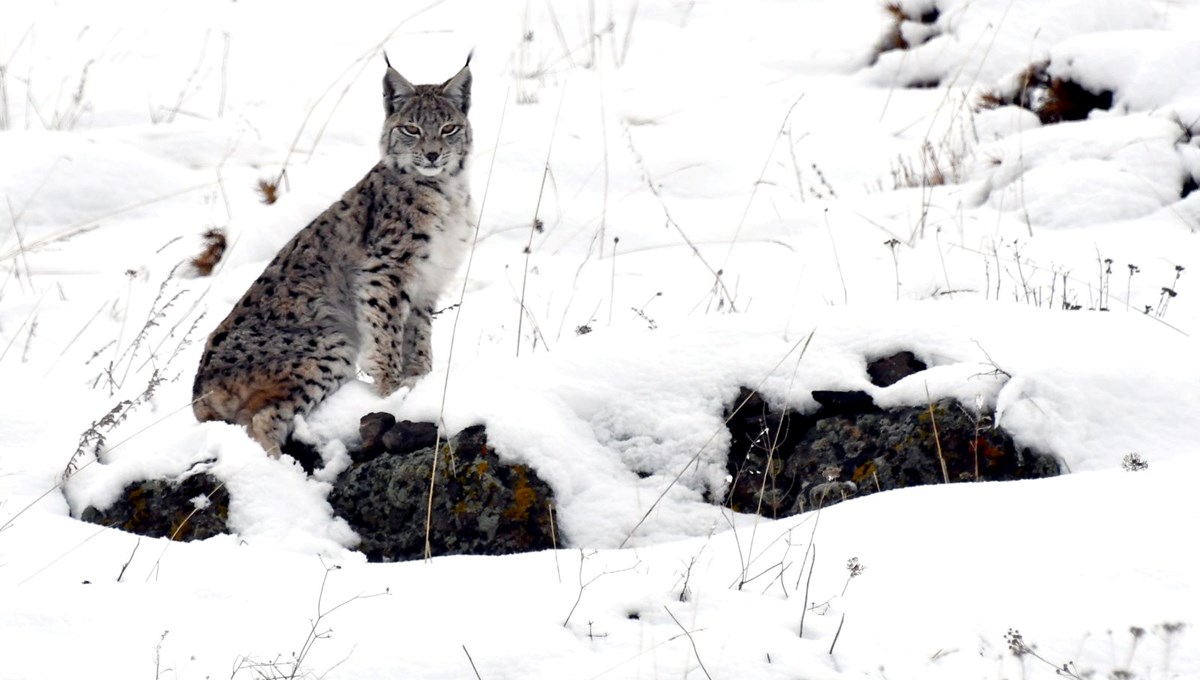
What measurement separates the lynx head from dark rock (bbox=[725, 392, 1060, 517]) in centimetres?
220

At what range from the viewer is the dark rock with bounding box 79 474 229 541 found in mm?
4199

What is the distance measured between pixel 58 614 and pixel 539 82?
807 centimetres

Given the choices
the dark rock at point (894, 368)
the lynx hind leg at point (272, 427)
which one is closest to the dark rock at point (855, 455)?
the dark rock at point (894, 368)

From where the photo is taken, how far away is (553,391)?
14.8 feet

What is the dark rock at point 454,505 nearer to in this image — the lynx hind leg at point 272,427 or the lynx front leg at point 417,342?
the lynx hind leg at point 272,427

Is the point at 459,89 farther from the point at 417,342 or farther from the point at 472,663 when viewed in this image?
the point at 472,663

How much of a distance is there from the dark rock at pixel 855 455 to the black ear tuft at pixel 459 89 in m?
2.61

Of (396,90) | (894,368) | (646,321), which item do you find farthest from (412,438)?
(396,90)

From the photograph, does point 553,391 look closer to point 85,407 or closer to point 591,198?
point 85,407

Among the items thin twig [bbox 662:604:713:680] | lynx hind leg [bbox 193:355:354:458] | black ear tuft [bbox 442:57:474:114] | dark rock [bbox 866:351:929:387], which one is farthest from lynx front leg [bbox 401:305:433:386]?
thin twig [bbox 662:604:713:680]

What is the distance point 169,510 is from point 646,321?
9.04 feet

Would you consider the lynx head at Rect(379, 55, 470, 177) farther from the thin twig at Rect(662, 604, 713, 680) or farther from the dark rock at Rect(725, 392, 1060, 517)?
the thin twig at Rect(662, 604, 713, 680)

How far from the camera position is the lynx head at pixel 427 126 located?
5.81m

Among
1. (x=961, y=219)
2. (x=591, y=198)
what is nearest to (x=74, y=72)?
(x=591, y=198)
